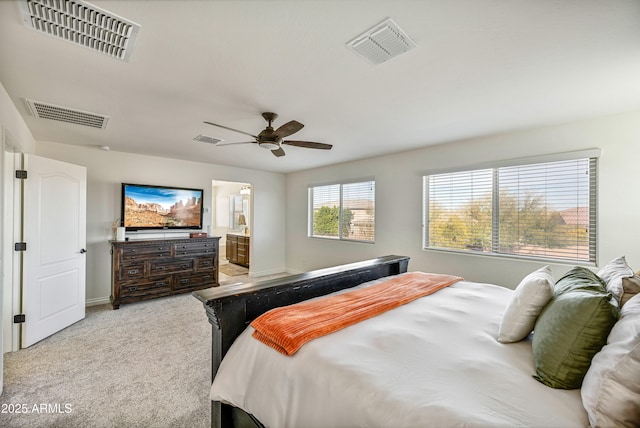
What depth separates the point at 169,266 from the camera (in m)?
4.50

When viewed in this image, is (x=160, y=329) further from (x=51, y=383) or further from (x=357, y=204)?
(x=357, y=204)

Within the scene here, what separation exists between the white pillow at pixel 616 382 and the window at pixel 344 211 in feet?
13.1

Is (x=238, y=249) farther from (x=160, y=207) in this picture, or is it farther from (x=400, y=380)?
(x=400, y=380)

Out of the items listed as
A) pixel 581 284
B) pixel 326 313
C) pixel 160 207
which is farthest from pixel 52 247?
pixel 581 284

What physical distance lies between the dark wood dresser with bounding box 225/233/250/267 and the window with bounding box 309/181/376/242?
6.06 ft

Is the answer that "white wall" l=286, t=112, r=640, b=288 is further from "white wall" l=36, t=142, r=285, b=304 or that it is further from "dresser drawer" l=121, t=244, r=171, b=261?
"dresser drawer" l=121, t=244, r=171, b=261

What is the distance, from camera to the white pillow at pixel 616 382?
79 cm

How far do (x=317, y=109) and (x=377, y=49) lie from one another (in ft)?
3.47

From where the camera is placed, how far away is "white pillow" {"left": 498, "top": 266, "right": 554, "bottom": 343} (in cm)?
136

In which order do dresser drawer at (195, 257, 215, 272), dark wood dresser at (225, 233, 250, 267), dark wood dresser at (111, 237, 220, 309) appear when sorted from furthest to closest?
dark wood dresser at (225, 233, 250, 267)
dresser drawer at (195, 257, 215, 272)
dark wood dresser at (111, 237, 220, 309)

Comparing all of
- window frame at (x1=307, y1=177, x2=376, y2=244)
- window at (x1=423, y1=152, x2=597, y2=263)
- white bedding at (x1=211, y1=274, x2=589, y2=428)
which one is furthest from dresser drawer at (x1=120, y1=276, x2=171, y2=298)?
window at (x1=423, y1=152, x2=597, y2=263)

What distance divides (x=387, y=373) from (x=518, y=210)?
10.7ft

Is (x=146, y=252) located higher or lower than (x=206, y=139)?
lower

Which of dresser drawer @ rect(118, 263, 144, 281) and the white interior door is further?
dresser drawer @ rect(118, 263, 144, 281)
